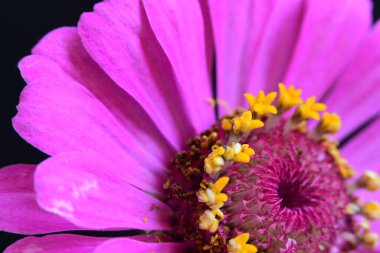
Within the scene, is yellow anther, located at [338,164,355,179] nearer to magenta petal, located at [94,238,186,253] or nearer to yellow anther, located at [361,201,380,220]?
yellow anther, located at [361,201,380,220]

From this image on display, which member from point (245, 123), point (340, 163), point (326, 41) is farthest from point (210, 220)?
point (326, 41)

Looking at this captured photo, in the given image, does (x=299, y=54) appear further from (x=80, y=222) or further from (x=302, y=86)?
(x=80, y=222)

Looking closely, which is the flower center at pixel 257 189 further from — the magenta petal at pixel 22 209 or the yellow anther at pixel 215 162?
the magenta petal at pixel 22 209

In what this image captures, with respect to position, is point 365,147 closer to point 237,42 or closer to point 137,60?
point 237,42

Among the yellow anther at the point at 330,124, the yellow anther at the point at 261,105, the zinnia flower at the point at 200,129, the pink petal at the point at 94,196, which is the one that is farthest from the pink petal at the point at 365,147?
the pink petal at the point at 94,196

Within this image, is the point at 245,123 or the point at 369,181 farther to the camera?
the point at 369,181

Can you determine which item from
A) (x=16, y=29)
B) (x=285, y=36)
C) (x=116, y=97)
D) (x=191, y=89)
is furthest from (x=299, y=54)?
(x=16, y=29)
